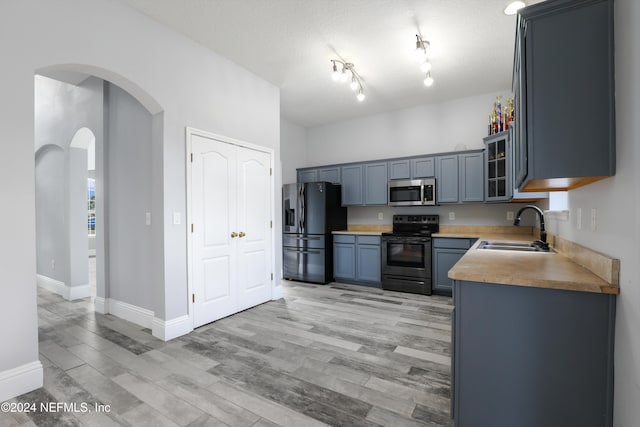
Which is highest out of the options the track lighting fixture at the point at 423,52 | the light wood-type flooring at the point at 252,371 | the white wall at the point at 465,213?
the track lighting fixture at the point at 423,52

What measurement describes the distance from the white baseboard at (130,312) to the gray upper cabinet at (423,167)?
407 centimetres

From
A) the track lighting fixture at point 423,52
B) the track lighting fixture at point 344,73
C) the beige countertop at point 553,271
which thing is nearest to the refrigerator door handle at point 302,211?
the track lighting fixture at point 344,73

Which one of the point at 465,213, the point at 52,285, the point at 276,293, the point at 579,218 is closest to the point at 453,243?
the point at 465,213

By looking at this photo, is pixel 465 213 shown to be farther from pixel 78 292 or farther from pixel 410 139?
pixel 78 292

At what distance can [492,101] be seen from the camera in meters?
4.59

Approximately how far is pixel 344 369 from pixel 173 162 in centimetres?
243

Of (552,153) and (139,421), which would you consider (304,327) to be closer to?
(139,421)

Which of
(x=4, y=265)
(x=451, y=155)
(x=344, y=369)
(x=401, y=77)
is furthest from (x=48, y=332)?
(x=451, y=155)

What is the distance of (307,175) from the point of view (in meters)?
5.88

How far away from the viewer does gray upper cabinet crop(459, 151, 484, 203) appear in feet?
14.3

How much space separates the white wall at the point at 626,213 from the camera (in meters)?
1.08

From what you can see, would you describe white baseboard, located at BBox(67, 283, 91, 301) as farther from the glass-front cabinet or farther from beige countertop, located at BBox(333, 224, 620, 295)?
the glass-front cabinet

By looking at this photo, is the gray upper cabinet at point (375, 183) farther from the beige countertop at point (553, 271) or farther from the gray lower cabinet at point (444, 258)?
the beige countertop at point (553, 271)

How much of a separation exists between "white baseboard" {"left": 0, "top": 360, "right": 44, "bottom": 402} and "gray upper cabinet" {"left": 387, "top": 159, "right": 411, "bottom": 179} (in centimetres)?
463
